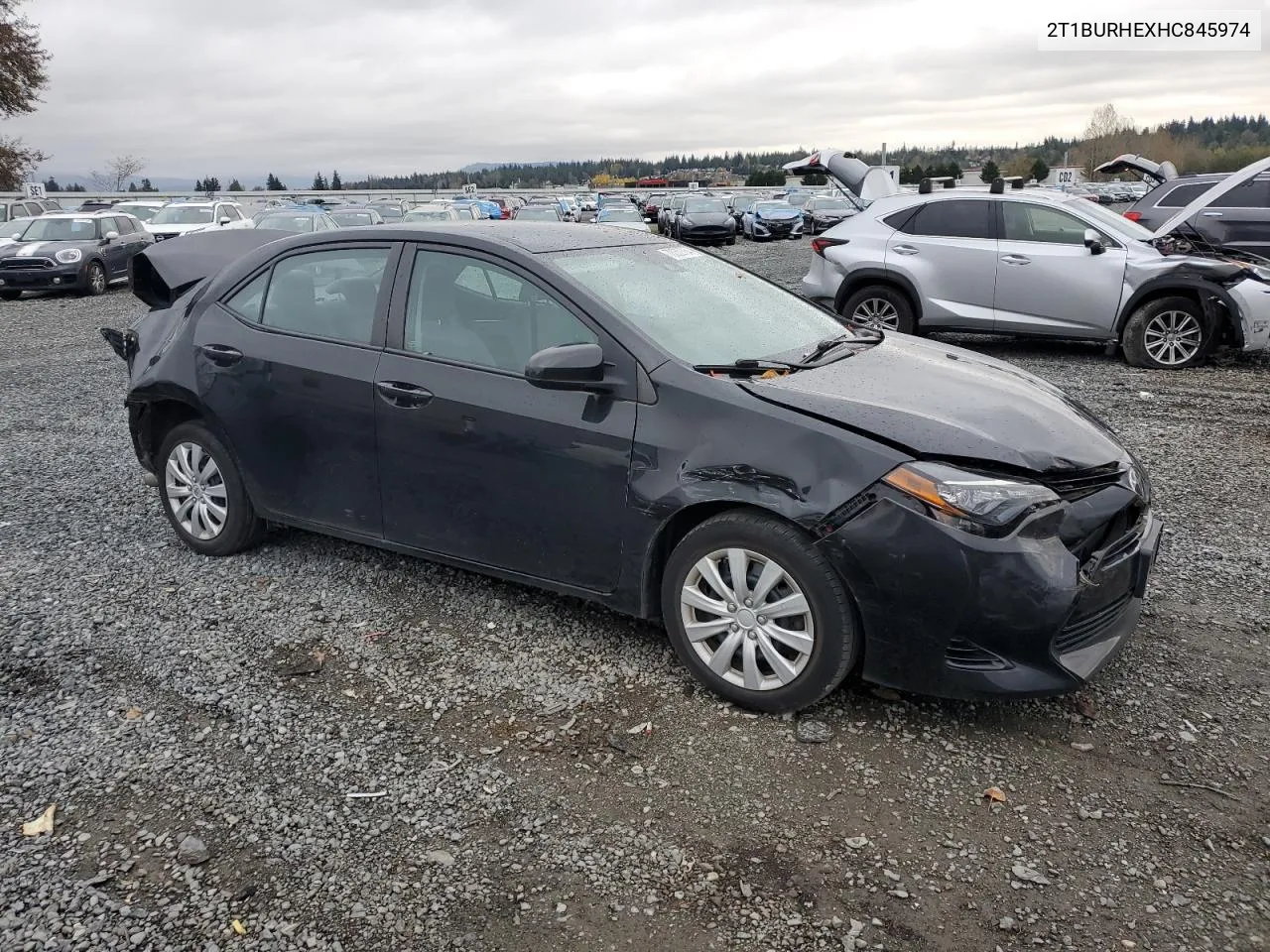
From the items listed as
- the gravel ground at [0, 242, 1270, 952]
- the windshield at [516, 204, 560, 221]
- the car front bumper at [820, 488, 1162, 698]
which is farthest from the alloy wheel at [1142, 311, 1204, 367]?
the windshield at [516, 204, 560, 221]

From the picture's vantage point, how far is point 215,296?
4.73m

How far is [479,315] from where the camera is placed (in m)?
4.01

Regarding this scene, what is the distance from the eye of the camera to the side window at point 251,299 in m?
4.61

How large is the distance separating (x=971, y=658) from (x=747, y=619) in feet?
2.43

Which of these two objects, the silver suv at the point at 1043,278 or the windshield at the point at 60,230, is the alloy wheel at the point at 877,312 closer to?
the silver suv at the point at 1043,278

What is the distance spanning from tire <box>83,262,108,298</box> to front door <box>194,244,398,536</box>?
1556 centimetres

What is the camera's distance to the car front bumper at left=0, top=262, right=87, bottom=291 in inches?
686

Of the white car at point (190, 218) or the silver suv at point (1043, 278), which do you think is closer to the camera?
the silver suv at point (1043, 278)

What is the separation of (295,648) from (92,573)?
1.51 metres

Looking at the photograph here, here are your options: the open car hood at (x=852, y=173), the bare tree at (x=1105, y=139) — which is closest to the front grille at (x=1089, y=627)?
the open car hood at (x=852, y=173)

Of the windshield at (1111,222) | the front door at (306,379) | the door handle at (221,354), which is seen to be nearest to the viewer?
the front door at (306,379)

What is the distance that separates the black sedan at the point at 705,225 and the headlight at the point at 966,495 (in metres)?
27.8

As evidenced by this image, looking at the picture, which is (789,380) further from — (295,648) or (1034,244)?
(1034,244)

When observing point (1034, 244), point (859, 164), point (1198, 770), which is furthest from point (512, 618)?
point (859, 164)
